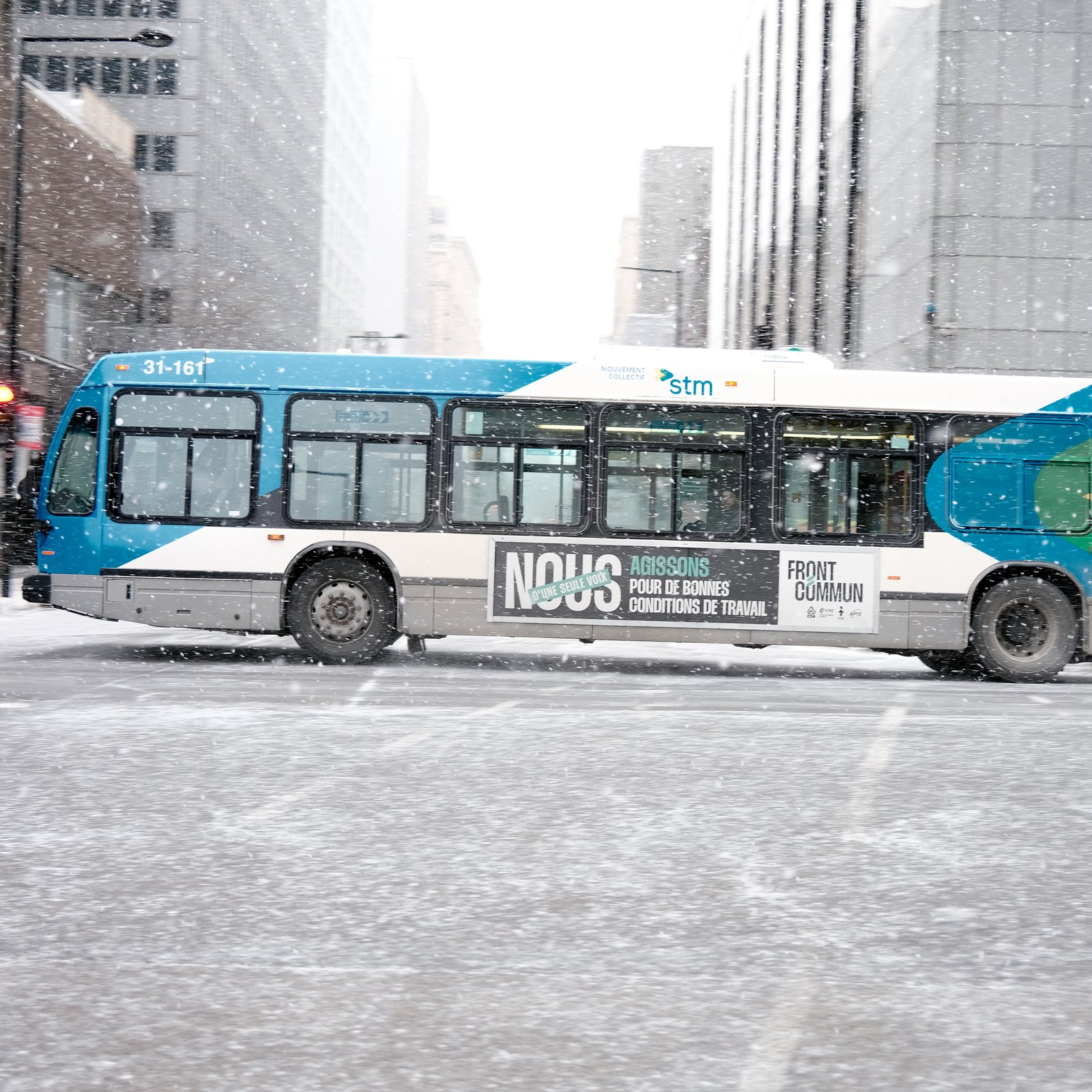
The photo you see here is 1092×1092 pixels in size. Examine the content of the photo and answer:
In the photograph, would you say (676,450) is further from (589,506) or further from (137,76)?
(137,76)

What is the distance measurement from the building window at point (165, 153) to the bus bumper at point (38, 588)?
5265 centimetres

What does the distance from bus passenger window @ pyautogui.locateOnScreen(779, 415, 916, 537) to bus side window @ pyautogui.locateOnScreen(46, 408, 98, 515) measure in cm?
718

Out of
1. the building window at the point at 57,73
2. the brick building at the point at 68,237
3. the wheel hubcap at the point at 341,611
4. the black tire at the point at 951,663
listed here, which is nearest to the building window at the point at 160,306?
the brick building at the point at 68,237

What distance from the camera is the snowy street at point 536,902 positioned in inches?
139

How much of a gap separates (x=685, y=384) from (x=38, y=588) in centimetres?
692

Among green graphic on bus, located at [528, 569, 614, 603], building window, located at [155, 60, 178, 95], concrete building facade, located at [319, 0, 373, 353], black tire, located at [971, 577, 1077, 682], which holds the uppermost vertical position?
concrete building facade, located at [319, 0, 373, 353]

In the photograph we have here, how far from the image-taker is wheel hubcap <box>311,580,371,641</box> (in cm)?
1461

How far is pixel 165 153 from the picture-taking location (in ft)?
208

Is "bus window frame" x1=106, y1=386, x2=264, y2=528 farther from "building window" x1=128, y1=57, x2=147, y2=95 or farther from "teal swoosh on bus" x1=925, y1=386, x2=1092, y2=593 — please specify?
"building window" x1=128, y1=57, x2=147, y2=95

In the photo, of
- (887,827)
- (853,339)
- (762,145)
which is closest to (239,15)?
(762,145)

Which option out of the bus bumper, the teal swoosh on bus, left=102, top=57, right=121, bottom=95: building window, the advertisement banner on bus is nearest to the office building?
left=102, top=57, right=121, bottom=95: building window

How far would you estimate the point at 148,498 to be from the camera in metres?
14.9

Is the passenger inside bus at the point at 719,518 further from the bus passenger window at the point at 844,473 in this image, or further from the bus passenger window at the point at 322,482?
the bus passenger window at the point at 322,482

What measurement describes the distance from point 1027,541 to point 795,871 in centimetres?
1012
